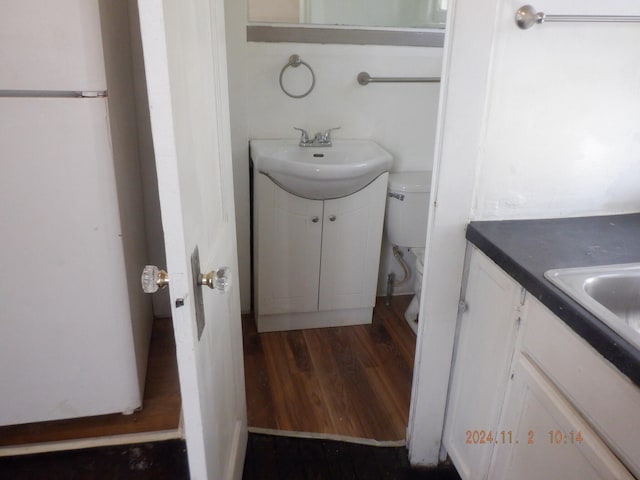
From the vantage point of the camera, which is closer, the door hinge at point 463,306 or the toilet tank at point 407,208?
the door hinge at point 463,306

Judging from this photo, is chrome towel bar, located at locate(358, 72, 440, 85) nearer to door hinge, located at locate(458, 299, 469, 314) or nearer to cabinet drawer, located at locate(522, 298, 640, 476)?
door hinge, located at locate(458, 299, 469, 314)

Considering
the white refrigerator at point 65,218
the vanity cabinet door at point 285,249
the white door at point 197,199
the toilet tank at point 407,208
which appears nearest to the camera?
the white door at point 197,199

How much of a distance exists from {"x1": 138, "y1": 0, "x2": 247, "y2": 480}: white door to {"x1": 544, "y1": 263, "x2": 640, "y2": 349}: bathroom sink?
0.66 metres

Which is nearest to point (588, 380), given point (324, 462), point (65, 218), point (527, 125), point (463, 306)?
point (463, 306)

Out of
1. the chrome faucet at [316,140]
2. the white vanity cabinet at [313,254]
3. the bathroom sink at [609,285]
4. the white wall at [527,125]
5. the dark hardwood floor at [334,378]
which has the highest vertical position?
the white wall at [527,125]

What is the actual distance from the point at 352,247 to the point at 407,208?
0.94 feet

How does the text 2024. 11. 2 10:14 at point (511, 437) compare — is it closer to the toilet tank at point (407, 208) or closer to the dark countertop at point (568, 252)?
the dark countertop at point (568, 252)

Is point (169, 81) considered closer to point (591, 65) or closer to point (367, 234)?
point (591, 65)

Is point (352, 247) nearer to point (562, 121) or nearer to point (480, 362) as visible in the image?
point (480, 362)

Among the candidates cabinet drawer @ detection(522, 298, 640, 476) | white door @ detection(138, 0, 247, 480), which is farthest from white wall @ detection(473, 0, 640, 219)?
white door @ detection(138, 0, 247, 480)

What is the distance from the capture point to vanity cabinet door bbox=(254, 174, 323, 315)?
200 cm

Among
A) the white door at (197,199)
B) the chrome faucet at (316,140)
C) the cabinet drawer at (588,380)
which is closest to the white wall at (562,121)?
the cabinet drawer at (588,380)

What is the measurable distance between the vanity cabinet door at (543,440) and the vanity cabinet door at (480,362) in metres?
0.05

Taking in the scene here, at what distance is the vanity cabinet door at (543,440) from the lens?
862 mm
